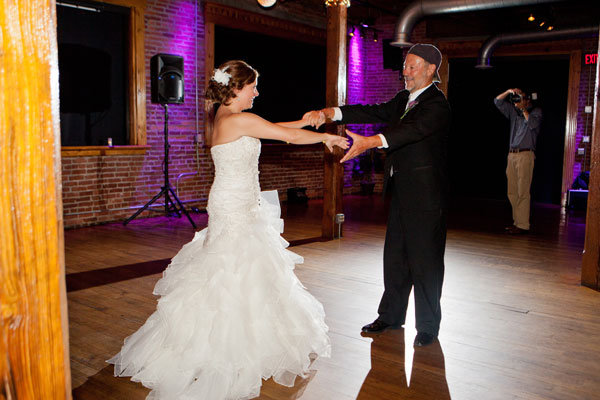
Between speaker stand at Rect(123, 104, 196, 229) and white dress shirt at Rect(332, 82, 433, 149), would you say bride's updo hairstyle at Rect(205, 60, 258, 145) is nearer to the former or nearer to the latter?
white dress shirt at Rect(332, 82, 433, 149)

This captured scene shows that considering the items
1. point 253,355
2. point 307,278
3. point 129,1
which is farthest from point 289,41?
point 253,355

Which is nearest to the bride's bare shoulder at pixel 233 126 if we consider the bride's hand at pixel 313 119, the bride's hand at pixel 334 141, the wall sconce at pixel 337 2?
the bride's hand at pixel 334 141

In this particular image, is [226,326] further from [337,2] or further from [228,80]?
[337,2]

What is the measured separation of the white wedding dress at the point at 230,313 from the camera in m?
2.57

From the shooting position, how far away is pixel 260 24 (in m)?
9.60

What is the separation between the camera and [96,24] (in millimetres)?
7320

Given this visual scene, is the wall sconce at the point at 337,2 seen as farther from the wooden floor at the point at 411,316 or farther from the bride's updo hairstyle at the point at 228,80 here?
the bride's updo hairstyle at the point at 228,80

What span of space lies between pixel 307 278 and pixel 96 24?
4.93 meters

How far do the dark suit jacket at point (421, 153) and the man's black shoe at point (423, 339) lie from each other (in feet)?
2.58

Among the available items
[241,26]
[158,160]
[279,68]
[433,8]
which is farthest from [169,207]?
[433,8]

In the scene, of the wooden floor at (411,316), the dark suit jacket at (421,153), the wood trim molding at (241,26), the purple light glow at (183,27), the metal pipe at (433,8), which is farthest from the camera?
the wood trim molding at (241,26)

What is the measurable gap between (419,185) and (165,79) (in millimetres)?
5062

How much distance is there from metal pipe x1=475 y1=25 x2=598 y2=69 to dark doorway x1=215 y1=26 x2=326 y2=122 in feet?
10.6

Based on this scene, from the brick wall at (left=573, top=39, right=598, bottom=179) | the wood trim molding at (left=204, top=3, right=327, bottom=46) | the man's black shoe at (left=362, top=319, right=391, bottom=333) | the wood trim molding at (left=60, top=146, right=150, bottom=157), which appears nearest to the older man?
the man's black shoe at (left=362, top=319, right=391, bottom=333)
